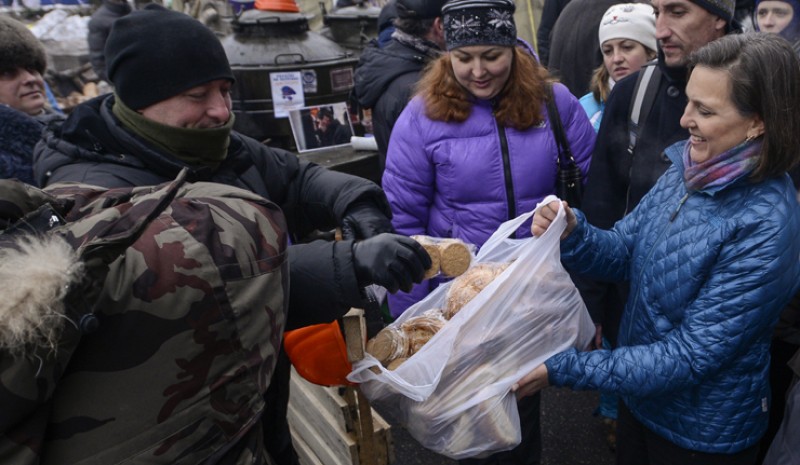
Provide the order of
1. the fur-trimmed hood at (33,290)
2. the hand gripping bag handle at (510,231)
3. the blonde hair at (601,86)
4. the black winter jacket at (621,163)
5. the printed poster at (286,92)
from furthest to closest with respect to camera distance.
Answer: the printed poster at (286,92) < the blonde hair at (601,86) < the black winter jacket at (621,163) < the hand gripping bag handle at (510,231) < the fur-trimmed hood at (33,290)

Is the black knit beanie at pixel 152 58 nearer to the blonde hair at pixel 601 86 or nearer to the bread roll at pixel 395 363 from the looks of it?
the bread roll at pixel 395 363

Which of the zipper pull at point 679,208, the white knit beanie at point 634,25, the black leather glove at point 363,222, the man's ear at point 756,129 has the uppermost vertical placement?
the man's ear at point 756,129

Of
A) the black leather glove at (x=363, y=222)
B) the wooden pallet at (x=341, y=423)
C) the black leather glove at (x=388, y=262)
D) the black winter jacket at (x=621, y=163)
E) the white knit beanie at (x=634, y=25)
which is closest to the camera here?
the black leather glove at (x=388, y=262)

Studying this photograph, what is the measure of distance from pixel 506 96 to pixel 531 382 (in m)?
1.23

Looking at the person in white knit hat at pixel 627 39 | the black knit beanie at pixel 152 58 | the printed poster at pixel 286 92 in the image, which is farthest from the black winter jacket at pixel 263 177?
the printed poster at pixel 286 92

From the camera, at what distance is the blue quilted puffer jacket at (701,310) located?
146cm

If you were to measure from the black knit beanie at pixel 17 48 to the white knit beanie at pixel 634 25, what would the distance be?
2.88 meters

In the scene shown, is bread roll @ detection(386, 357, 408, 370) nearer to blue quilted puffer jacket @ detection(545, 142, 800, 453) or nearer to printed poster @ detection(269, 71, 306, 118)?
blue quilted puffer jacket @ detection(545, 142, 800, 453)

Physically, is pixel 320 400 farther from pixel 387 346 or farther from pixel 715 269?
pixel 715 269

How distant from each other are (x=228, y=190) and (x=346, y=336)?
63cm

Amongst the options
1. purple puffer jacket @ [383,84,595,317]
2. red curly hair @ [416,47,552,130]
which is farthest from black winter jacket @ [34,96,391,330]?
red curly hair @ [416,47,552,130]

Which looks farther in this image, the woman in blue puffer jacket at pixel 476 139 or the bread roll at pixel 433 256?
the woman in blue puffer jacket at pixel 476 139

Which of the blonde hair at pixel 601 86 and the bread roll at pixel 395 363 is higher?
the blonde hair at pixel 601 86

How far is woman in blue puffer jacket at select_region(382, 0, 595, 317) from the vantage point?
2.31 metres
